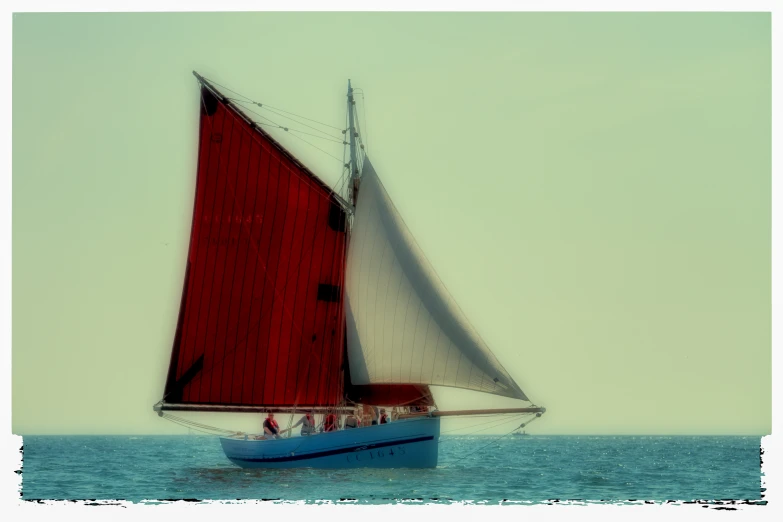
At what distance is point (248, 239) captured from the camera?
3834 cm

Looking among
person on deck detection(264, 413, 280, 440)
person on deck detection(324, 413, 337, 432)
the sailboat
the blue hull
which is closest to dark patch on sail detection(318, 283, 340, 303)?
the sailboat

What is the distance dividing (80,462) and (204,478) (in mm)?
20557

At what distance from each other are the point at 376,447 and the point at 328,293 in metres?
4.60

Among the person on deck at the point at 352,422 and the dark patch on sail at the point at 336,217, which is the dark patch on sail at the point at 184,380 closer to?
the person on deck at the point at 352,422

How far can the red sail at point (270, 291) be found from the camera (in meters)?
38.2

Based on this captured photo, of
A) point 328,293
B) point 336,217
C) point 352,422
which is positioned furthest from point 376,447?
point 336,217

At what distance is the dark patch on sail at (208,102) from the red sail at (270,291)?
0.08 m

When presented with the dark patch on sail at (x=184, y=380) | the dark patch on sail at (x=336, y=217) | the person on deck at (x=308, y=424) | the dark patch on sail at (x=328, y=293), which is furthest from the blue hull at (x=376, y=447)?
the dark patch on sail at (x=336, y=217)

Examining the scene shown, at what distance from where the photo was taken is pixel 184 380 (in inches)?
1519

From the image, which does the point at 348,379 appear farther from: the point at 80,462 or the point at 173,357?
the point at 80,462

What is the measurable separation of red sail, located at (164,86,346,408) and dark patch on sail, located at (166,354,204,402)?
4 cm

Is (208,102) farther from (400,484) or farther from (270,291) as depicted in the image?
(400,484)

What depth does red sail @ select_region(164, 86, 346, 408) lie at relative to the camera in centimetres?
3822

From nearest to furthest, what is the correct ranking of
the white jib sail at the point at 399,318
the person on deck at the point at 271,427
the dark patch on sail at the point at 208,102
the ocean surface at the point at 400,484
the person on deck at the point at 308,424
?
1. the ocean surface at the point at 400,484
2. the white jib sail at the point at 399,318
3. the dark patch on sail at the point at 208,102
4. the person on deck at the point at 308,424
5. the person on deck at the point at 271,427
